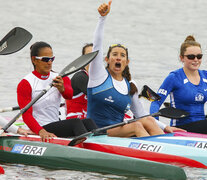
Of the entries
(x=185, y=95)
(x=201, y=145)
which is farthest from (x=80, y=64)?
(x=201, y=145)

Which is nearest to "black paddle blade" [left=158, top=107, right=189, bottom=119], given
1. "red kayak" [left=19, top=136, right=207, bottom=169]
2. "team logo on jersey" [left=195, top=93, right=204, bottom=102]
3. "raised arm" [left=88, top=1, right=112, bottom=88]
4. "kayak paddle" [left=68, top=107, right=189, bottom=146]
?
"kayak paddle" [left=68, top=107, right=189, bottom=146]

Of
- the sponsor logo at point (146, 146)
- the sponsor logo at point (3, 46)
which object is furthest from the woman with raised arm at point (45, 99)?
the sponsor logo at point (3, 46)

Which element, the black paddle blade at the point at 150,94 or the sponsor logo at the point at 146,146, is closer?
the sponsor logo at the point at 146,146

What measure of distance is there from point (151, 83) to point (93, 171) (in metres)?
8.85

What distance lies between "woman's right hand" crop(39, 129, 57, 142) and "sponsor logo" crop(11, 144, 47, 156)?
0.12 meters

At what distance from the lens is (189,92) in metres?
8.58

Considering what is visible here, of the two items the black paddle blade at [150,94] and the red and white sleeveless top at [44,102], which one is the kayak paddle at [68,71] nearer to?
the red and white sleeveless top at [44,102]

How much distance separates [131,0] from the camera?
3169 centimetres

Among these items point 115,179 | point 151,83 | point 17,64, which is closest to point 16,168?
point 115,179

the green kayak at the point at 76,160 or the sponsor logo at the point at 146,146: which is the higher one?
the sponsor logo at the point at 146,146

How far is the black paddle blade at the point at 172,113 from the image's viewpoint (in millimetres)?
7980

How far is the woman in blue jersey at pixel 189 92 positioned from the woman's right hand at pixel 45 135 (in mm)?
1536

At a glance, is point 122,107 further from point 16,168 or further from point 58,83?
point 16,168

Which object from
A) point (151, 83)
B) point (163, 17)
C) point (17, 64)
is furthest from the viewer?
point (163, 17)
